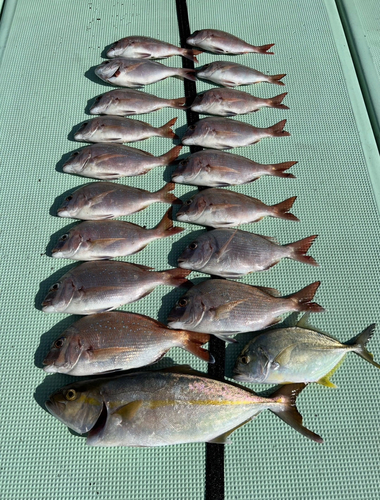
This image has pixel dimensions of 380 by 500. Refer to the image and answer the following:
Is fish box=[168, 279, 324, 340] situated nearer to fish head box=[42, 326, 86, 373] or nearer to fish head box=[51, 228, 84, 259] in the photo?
fish head box=[42, 326, 86, 373]

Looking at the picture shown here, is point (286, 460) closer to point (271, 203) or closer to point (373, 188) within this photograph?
point (271, 203)

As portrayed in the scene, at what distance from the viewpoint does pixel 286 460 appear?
1690 mm

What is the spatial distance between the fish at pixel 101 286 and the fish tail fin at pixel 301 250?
2.22 feet

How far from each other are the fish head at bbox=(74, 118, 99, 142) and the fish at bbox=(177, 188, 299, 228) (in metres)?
0.83

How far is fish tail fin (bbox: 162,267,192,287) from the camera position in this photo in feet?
6.28

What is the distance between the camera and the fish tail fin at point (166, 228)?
2.04 m

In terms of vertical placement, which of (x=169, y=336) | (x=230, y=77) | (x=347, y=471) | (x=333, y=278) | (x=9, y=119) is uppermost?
(x=230, y=77)

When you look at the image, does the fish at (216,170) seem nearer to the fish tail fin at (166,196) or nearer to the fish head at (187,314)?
the fish tail fin at (166,196)

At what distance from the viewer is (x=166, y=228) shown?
205cm

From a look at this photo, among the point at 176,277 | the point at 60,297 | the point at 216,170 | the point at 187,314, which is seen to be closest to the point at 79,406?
the point at 60,297

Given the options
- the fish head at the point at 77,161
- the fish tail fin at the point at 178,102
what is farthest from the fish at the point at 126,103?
the fish head at the point at 77,161

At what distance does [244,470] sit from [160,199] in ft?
5.16

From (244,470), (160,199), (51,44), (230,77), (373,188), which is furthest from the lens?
(51,44)

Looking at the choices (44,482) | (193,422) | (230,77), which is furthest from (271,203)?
(44,482)
